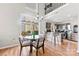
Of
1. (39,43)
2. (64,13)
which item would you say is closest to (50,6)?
(64,13)

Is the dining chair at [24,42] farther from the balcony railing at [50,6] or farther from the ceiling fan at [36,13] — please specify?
the balcony railing at [50,6]

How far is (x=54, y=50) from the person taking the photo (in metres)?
2.11

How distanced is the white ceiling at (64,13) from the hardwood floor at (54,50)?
425 mm

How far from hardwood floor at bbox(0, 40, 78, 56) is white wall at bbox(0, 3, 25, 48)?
0.14 metres

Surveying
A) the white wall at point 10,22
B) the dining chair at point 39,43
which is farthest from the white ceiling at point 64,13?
the white wall at point 10,22

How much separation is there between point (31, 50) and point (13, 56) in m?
0.35

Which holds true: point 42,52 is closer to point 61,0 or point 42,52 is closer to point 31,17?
point 31,17

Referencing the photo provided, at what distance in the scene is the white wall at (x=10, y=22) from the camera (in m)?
2.04

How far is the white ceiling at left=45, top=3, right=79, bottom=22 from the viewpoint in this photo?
2039 mm

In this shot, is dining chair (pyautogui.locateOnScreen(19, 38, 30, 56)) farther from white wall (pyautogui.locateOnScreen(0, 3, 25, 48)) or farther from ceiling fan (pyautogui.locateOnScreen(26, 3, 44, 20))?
ceiling fan (pyautogui.locateOnScreen(26, 3, 44, 20))

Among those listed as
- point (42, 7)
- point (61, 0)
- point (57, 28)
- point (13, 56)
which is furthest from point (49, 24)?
point (13, 56)

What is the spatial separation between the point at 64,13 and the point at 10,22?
0.97 m

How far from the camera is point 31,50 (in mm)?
2096

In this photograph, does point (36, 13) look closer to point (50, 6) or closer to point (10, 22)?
point (50, 6)
